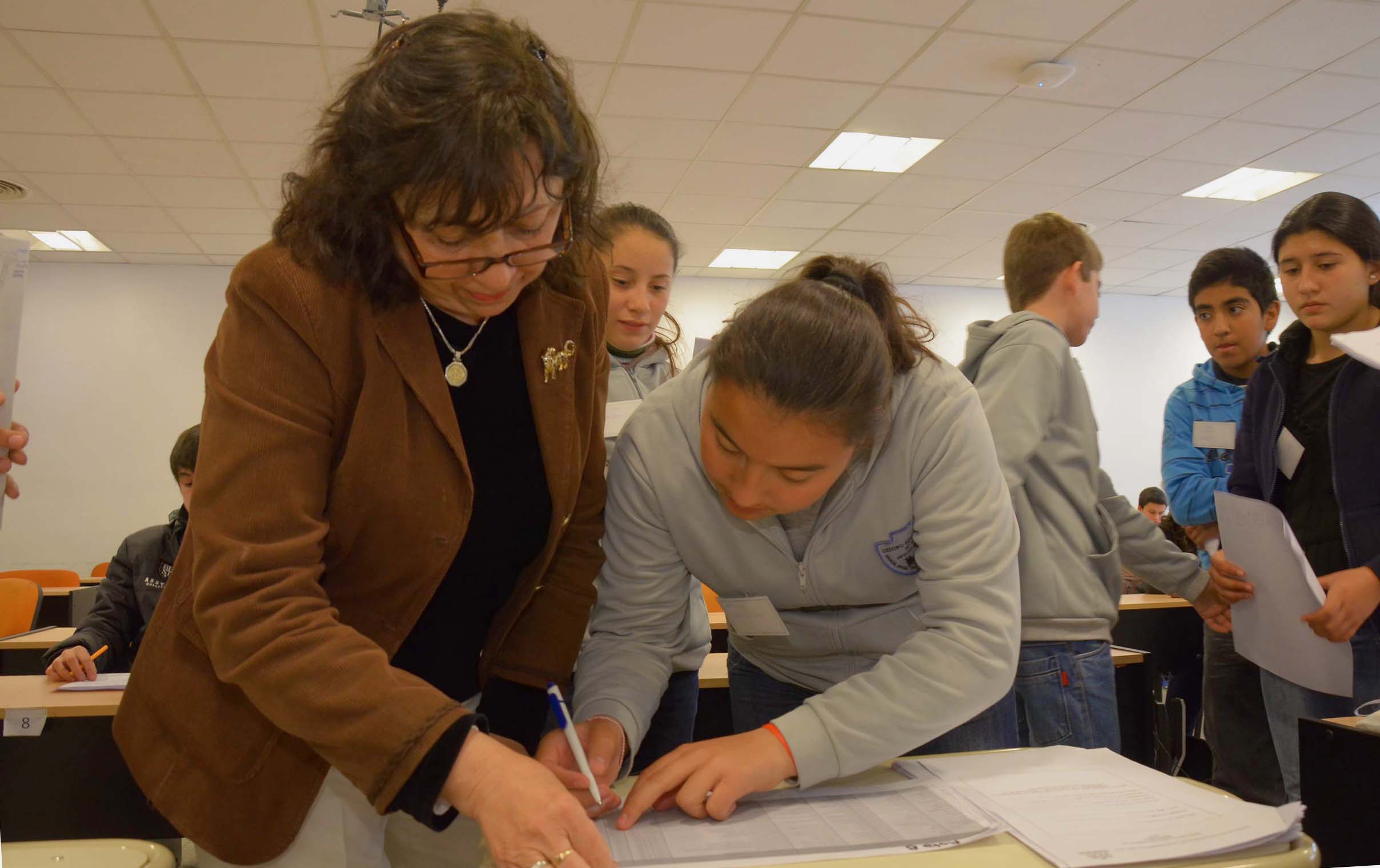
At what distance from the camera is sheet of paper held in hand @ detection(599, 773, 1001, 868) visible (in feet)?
2.50

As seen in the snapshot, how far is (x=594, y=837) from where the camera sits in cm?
72

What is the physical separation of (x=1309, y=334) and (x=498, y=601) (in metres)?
1.77

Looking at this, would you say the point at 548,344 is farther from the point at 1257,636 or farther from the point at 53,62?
the point at 53,62

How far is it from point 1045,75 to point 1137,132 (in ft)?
3.47

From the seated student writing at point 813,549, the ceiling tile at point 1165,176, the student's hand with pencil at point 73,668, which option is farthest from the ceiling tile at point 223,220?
the seated student writing at point 813,549

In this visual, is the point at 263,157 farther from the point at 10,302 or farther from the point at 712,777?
the point at 712,777

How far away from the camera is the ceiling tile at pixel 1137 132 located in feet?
14.4

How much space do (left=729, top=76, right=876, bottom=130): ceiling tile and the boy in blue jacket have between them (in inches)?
77.6

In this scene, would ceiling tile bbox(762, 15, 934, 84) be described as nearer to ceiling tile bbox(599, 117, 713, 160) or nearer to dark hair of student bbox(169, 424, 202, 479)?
ceiling tile bbox(599, 117, 713, 160)

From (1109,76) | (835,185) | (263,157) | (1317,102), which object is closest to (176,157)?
(263,157)

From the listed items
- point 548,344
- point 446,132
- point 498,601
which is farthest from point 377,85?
point 498,601

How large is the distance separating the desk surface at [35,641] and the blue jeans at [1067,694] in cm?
258

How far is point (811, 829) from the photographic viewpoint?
82 centimetres

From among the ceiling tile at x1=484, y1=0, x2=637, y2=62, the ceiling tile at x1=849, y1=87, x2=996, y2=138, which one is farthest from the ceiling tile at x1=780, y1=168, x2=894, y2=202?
the ceiling tile at x1=484, y1=0, x2=637, y2=62
